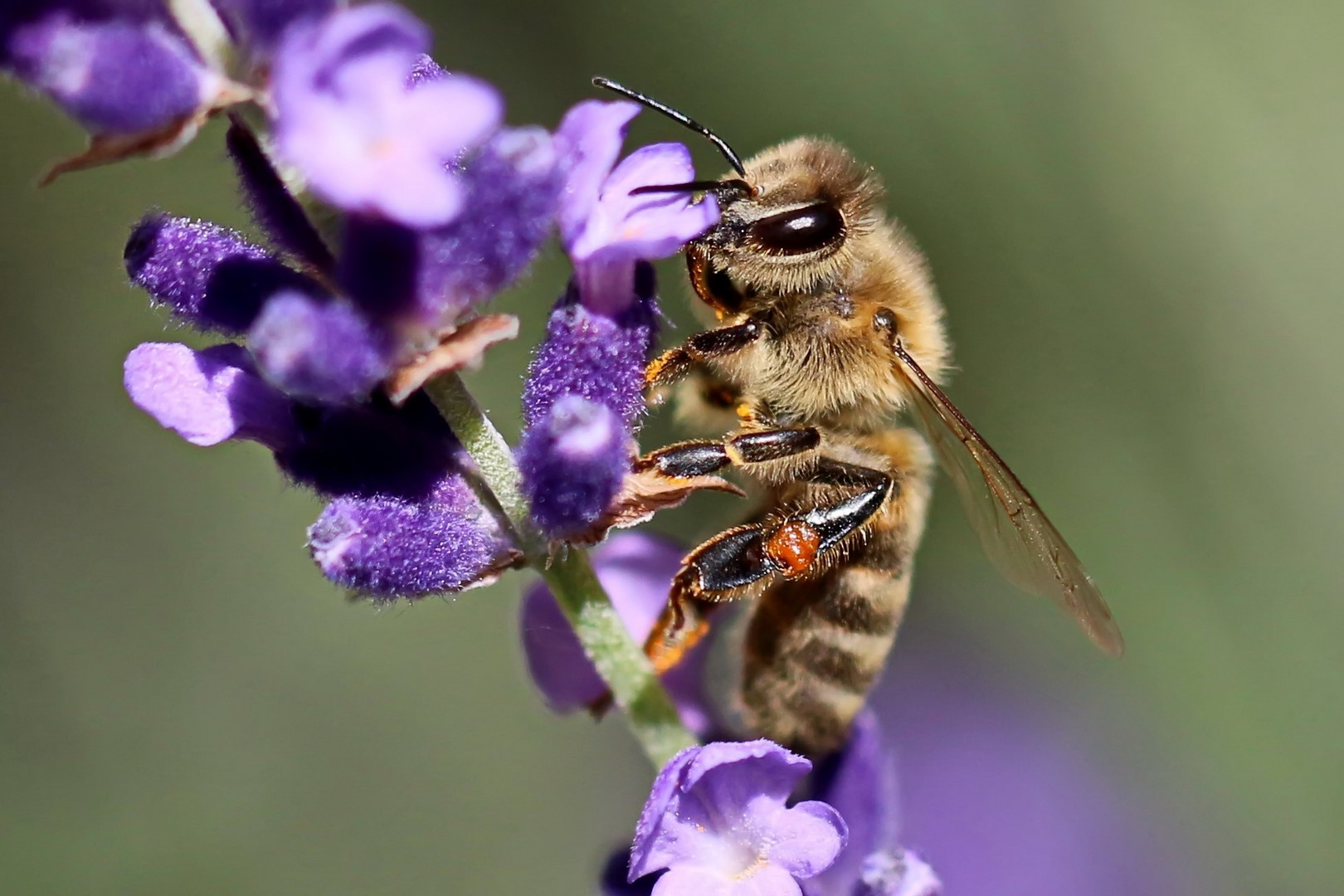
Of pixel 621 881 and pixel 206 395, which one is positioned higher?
pixel 206 395

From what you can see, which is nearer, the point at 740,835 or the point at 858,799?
the point at 740,835

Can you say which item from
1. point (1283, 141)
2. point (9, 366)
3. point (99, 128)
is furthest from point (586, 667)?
point (9, 366)

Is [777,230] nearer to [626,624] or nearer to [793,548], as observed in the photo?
[793,548]

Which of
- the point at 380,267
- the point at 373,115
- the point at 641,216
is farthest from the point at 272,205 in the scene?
the point at 641,216

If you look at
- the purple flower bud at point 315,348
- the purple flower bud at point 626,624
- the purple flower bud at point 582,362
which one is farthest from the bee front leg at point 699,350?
the purple flower bud at point 315,348

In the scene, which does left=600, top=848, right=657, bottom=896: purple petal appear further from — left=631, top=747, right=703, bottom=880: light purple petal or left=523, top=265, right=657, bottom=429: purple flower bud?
left=523, top=265, right=657, bottom=429: purple flower bud

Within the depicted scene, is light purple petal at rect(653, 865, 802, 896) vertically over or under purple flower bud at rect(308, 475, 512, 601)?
under

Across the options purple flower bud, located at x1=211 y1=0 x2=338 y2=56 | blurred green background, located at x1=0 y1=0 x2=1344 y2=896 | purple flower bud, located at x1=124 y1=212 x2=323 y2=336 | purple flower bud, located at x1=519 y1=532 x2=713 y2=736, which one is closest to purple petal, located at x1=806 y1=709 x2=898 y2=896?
purple flower bud, located at x1=519 y1=532 x2=713 y2=736
